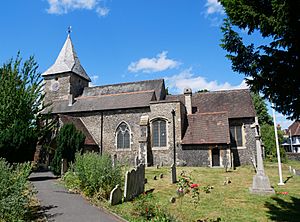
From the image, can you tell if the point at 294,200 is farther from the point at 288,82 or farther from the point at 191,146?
the point at 191,146

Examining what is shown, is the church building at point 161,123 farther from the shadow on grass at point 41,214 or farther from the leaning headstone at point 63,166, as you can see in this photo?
the shadow on grass at point 41,214

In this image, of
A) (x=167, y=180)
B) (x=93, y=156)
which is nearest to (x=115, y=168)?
(x=93, y=156)

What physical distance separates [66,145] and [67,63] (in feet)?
67.6

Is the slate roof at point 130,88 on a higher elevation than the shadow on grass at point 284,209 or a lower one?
higher

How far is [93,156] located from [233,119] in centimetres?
1760

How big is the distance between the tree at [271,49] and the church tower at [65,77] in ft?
94.3

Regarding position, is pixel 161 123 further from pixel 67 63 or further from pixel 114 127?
pixel 67 63

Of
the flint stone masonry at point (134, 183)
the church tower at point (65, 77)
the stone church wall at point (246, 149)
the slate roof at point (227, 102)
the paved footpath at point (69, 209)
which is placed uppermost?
the church tower at point (65, 77)

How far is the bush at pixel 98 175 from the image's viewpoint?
33.1 ft

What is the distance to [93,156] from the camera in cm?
1136

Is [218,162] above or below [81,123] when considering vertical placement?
below

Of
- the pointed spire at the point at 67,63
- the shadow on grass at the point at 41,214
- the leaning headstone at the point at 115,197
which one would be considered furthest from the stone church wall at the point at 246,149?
the pointed spire at the point at 67,63

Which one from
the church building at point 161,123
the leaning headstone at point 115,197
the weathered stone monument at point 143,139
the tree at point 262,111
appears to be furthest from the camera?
the tree at point 262,111

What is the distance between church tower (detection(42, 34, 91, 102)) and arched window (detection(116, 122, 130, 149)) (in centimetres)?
905
